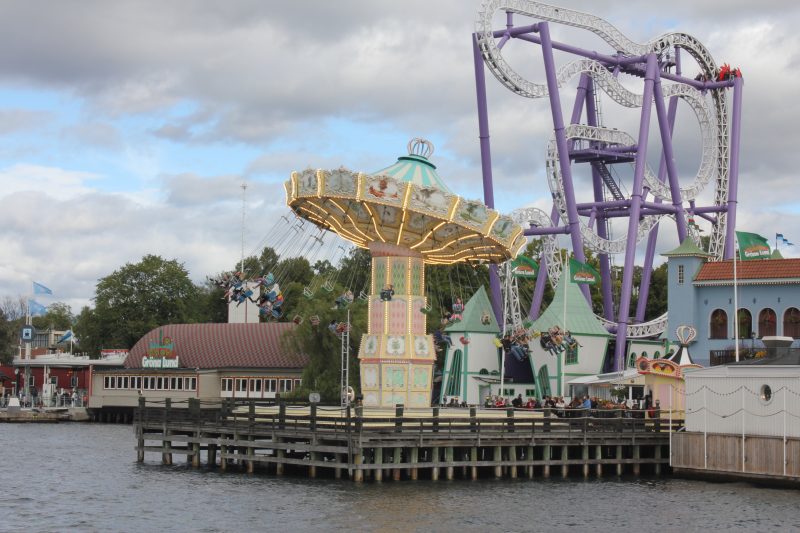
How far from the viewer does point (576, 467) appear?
43.6 metres

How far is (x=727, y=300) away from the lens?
58.3 meters

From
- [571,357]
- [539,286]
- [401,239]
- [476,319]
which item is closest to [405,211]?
[401,239]

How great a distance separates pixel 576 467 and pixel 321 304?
32.3 metres

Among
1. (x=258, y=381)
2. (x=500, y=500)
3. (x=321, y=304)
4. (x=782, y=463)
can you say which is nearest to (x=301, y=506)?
(x=500, y=500)

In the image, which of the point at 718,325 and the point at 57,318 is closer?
the point at 718,325

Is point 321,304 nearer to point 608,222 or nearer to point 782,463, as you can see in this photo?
point 608,222

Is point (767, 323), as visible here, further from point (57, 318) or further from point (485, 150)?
point (57, 318)

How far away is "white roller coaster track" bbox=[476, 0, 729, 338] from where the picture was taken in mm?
62812

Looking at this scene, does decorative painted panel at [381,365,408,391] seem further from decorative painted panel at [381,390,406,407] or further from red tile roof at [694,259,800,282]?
red tile roof at [694,259,800,282]

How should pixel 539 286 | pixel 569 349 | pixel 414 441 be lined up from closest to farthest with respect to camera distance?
1. pixel 414 441
2. pixel 569 349
3. pixel 539 286

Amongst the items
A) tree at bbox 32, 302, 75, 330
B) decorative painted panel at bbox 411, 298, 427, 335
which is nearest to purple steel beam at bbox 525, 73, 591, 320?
decorative painted panel at bbox 411, 298, 427, 335

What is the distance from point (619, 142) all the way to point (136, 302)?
50701mm

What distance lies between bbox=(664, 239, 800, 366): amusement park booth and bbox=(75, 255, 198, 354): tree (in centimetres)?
5537

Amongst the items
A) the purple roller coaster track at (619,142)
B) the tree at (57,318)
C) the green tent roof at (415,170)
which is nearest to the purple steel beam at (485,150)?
the purple roller coaster track at (619,142)
